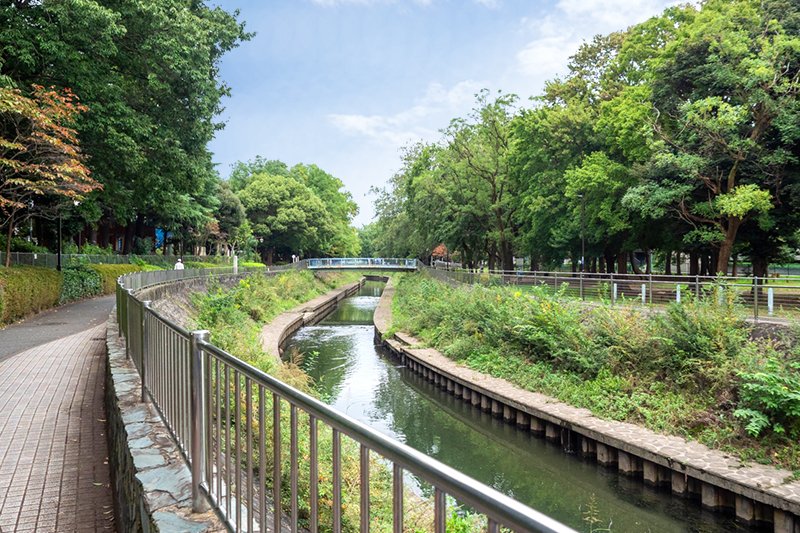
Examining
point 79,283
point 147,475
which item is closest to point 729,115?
point 147,475

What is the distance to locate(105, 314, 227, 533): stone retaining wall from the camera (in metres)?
2.91

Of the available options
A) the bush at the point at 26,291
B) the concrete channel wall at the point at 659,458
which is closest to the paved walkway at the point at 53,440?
the bush at the point at 26,291

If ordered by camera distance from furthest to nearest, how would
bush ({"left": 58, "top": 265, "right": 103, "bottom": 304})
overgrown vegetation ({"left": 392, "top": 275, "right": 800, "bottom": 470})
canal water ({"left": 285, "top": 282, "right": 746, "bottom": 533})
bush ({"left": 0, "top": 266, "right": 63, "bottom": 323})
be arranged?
bush ({"left": 58, "top": 265, "right": 103, "bottom": 304}) → bush ({"left": 0, "top": 266, "right": 63, "bottom": 323}) → overgrown vegetation ({"left": 392, "top": 275, "right": 800, "bottom": 470}) → canal water ({"left": 285, "top": 282, "right": 746, "bottom": 533})

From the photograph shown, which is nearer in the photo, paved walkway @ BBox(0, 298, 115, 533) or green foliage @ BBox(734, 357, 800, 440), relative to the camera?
paved walkway @ BBox(0, 298, 115, 533)

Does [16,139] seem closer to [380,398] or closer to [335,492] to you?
[380,398]

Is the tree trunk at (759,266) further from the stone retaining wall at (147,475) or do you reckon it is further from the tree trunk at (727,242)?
the stone retaining wall at (147,475)

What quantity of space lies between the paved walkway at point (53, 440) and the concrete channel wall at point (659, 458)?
8325mm

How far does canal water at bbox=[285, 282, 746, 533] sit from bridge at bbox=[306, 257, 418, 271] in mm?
32864

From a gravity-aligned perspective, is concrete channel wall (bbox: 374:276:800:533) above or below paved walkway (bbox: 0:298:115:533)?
below

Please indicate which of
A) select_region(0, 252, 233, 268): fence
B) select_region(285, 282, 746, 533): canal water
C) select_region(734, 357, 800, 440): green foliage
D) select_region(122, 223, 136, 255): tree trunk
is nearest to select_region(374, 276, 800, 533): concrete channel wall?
select_region(285, 282, 746, 533): canal water

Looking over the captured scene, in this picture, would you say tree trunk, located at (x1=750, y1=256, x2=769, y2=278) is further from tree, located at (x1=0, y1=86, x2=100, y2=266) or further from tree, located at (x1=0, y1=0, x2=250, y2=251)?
tree, located at (x1=0, y1=86, x2=100, y2=266)

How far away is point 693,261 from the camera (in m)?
32.0

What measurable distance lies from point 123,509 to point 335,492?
10.1 ft

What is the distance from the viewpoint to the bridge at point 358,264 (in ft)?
175
